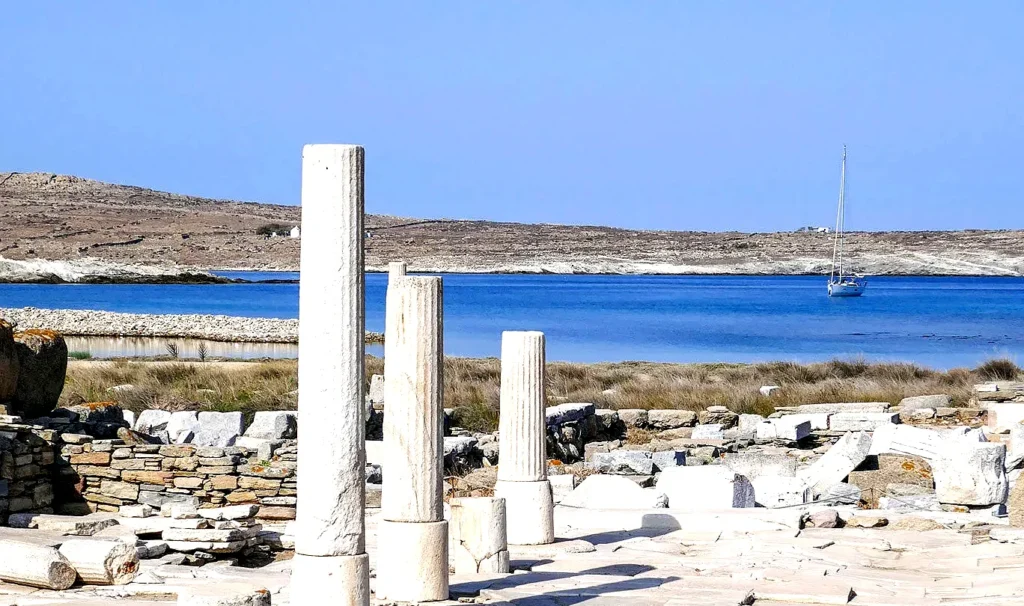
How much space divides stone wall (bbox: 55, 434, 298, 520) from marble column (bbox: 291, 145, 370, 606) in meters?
6.10

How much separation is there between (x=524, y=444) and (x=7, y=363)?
6638 millimetres

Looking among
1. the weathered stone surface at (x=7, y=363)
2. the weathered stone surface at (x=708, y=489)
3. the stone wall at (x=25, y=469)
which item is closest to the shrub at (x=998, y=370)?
the weathered stone surface at (x=708, y=489)

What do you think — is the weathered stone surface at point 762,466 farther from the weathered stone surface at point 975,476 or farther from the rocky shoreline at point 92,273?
the rocky shoreline at point 92,273

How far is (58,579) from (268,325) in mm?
35688

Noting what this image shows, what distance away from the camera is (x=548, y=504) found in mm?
10250

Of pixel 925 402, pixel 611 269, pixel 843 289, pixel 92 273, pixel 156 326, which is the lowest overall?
pixel 925 402

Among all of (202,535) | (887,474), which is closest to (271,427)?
(202,535)

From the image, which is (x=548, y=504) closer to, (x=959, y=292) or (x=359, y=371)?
(x=359, y=371)

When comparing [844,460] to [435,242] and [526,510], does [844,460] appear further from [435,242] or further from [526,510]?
[435,242]

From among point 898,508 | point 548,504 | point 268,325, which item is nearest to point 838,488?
point 898,508

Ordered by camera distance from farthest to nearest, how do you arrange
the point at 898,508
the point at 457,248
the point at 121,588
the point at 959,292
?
1. the point at 457,248
2. the point at 959,292
3. the point at 898,508
4. the point at 121,588

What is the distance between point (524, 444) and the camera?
10.3 meters

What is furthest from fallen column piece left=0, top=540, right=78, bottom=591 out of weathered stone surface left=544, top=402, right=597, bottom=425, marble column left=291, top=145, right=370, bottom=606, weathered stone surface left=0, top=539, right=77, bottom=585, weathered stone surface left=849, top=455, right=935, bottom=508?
weathered stone surface left=544, top=402, right=597, bottom=425

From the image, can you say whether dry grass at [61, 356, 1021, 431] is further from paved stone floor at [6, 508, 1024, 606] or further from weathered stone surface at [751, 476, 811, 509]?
paved stone floor at [6, 508, 1024, 606]
